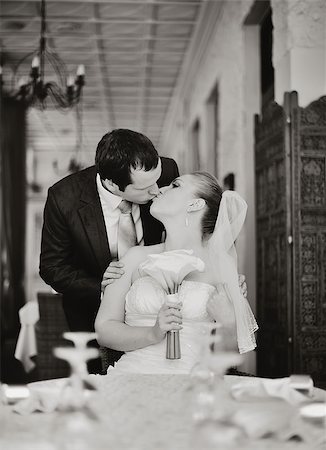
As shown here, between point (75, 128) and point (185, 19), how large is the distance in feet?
21.0

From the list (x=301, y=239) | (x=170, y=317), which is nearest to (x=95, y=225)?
(x=170, y=317)

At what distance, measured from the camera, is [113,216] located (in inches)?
127

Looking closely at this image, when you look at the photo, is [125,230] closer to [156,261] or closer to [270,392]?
[156,261]

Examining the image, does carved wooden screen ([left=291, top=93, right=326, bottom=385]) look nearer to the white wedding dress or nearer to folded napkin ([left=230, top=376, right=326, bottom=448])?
the white wedding dress

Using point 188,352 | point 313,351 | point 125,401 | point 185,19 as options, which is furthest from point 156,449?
point 185,19

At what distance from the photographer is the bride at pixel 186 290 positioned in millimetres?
2660

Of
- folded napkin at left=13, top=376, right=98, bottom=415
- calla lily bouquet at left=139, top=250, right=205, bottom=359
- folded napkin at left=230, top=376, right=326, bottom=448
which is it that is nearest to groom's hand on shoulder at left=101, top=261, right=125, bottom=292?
calla lily bouquet at left=139, top=250, right=205, bottom=359

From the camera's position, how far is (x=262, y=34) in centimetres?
583

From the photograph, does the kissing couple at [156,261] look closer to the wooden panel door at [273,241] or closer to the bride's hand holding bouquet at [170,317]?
the bride's hand holding bouquet at [170,317]

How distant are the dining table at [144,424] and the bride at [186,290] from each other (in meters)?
0.67

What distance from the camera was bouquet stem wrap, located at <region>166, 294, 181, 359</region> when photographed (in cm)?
243

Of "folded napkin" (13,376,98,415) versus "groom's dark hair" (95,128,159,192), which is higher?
"groom's dark hair" (95,128,159,192)

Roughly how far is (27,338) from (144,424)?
4490 millimetres

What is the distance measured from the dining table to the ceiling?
6.08 meters
